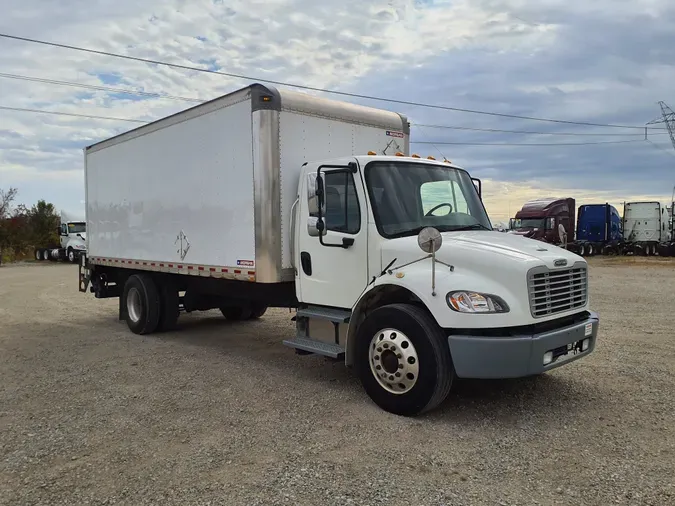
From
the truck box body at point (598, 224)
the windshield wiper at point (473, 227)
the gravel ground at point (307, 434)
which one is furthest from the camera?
the truck box body at point (598, 224)

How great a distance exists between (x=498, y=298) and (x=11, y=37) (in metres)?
19.7

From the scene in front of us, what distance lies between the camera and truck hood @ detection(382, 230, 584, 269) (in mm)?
4949

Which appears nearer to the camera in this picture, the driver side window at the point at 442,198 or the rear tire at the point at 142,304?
the driver side window at the point at 442,198

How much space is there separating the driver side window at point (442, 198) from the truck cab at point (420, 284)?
0.01 m

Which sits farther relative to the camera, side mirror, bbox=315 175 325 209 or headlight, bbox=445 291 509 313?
side mirror, bbox=315 175 325 209

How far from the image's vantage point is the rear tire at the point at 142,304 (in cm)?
956

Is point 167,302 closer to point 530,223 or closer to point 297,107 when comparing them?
point 297,107

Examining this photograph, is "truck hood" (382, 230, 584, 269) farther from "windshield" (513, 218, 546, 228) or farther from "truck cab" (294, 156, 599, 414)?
"windshield" (513, 218, 546, 228)

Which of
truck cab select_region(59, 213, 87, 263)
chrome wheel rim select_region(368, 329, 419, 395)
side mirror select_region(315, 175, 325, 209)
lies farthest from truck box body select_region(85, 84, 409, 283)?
truck cab select_region(59, 213, 87, 263)

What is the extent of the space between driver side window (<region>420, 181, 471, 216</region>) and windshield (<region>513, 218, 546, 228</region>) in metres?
28.7

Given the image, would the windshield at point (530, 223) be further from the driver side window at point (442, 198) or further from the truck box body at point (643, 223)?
the driver side window at point (442, 198)

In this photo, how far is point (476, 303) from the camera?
483cm

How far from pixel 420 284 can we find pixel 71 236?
33036mm

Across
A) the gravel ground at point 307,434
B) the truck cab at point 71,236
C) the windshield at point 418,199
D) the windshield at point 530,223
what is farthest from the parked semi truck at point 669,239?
the truck cab at point 71,236
